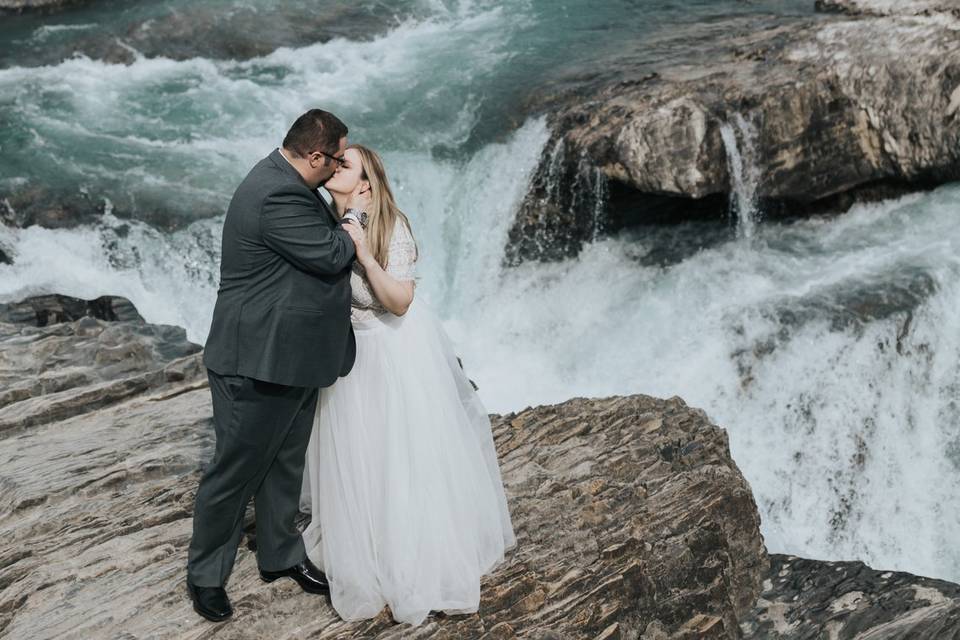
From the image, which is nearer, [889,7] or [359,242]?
[359,242]

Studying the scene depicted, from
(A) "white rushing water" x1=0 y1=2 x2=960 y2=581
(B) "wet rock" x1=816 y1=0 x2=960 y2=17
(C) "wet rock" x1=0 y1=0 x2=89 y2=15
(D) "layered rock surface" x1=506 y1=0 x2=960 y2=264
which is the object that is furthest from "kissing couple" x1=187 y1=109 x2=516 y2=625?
(C) "wet rock" x1=0 y1=0 x2=89 y2=15

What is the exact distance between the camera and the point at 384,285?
13.0ft

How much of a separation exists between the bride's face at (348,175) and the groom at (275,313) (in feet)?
0.19

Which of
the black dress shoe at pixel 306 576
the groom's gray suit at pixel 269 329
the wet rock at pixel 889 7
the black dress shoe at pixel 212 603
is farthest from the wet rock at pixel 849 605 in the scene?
the wet rock at pixel 889 7

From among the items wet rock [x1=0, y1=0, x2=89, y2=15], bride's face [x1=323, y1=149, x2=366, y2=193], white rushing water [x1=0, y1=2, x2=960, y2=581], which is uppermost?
wet rock [x1=0, y1=0, x2=89, y2=15]

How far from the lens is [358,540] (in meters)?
4.18

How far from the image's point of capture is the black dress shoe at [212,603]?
415cm

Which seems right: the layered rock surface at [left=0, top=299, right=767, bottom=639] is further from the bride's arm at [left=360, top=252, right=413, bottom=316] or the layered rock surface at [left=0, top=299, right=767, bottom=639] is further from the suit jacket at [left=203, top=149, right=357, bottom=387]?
the bride's arm at [left=360, top=252, right=413, bottom=316]

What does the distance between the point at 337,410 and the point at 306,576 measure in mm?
711

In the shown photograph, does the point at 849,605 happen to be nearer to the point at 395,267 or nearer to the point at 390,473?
the point at 390,473

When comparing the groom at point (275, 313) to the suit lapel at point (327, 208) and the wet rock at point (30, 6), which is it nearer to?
the suit lapel at point (327, 208)

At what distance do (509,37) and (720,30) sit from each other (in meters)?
2.63

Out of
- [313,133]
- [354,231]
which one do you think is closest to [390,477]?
[354,231]

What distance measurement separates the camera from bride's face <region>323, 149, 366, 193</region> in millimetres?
3957
